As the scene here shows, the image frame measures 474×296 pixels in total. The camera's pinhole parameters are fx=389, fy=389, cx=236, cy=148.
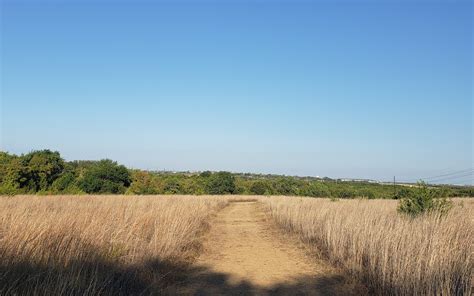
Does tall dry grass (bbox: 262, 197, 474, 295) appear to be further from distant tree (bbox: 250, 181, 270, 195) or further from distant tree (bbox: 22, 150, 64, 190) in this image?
distant tree (bbox: 250, 181, 270, 195)

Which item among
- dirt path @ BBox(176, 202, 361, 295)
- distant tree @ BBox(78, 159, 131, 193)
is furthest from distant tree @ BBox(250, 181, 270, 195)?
dirt path @ BBox(176, 202, 361, 295)

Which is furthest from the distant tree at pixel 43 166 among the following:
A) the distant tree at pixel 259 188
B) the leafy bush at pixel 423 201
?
the leafy bush at pixel 423 201

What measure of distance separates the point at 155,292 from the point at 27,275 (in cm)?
190

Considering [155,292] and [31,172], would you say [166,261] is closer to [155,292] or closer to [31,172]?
[155,292]

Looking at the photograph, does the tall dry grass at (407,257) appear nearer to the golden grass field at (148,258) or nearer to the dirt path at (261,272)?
the golden grass field at (148,258)

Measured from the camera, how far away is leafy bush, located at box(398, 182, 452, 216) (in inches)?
523

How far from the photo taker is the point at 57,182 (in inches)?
2136

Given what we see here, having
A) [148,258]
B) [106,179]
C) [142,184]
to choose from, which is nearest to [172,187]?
[142,184]

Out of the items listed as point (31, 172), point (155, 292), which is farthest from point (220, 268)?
point (31, 172)

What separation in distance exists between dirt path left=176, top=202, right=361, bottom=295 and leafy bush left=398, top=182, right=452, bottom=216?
483cm

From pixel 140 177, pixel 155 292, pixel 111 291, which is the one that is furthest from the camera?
pixel 140 177

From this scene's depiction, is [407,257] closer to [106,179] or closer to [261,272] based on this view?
[261,272]

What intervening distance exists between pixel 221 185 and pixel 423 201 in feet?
211

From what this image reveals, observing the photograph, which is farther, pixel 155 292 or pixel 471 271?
pixel 155 292
